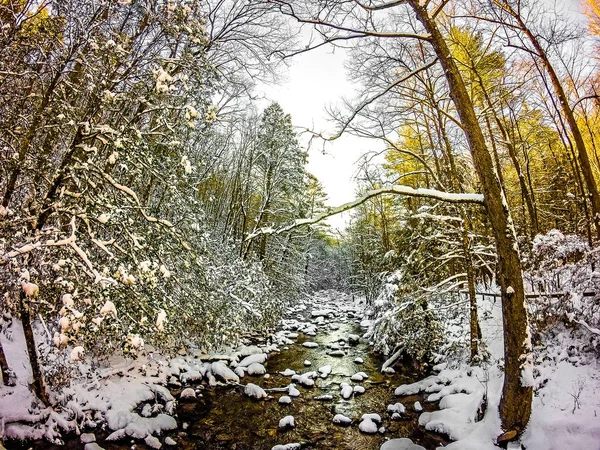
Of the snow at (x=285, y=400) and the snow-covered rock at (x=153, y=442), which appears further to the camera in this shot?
the snow at (x=285, y=400)

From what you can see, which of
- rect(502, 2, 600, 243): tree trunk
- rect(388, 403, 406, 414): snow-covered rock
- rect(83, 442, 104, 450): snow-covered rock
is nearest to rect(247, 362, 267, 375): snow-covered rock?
rect(388, 403, 406, 414): snow-covered rock

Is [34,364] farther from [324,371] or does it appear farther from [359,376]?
[359,376]

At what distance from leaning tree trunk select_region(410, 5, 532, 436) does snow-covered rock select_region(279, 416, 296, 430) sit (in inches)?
159

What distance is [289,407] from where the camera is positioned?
7527 millimetres

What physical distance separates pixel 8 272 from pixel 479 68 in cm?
977

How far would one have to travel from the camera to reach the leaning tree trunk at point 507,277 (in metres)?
4.16

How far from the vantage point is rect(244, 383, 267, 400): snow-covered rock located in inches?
311

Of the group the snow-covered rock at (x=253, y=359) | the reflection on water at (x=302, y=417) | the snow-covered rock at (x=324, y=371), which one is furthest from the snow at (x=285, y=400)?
the snow-covered rock at (x=253, y=359)

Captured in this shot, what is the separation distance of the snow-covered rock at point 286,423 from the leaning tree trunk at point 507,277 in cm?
405

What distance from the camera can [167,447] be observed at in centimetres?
556

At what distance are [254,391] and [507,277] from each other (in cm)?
651

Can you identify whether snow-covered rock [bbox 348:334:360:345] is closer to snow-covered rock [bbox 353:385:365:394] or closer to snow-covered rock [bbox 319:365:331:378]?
snow-covered rock [bbox 319:365:331:378]

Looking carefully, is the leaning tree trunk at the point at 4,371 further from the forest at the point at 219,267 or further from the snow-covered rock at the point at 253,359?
the snow-covered rock at the point at 253,359

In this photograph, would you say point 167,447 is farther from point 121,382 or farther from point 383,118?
point 383,118
